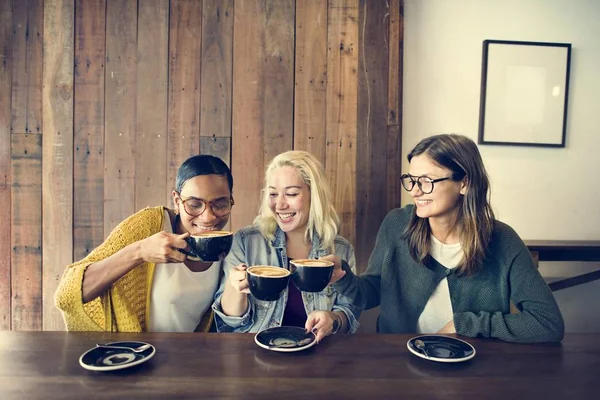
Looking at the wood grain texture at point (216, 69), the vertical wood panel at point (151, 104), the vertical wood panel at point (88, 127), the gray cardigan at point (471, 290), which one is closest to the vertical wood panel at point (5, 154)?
the vertical wood panel at point (88, 127)

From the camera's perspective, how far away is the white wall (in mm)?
2314

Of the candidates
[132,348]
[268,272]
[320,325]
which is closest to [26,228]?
[132,348]

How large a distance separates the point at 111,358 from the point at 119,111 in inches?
59.9

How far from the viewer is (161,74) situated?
7.20ft

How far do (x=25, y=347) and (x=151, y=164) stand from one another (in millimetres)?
1247

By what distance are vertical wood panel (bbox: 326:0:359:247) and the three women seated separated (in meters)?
0.42

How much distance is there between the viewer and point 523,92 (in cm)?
230

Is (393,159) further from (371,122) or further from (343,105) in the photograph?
(343,105)

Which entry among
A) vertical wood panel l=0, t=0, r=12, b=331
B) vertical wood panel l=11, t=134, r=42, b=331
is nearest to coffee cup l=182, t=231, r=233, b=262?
vertical wood panel l=11, t=134, r=42, b=331

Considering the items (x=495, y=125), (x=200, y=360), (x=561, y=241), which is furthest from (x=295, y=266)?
(x=561, y=241)

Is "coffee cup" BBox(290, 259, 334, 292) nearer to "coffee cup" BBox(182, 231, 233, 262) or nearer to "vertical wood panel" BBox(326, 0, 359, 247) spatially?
"coffee cup" BBox(182, 231, 233, 262)

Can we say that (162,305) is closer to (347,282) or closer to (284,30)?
(347,282)

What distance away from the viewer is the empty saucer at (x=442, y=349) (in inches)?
42.1

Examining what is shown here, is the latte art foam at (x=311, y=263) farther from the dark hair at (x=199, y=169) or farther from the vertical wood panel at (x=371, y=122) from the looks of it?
the vertical wood panel at (x=371, y=122)
